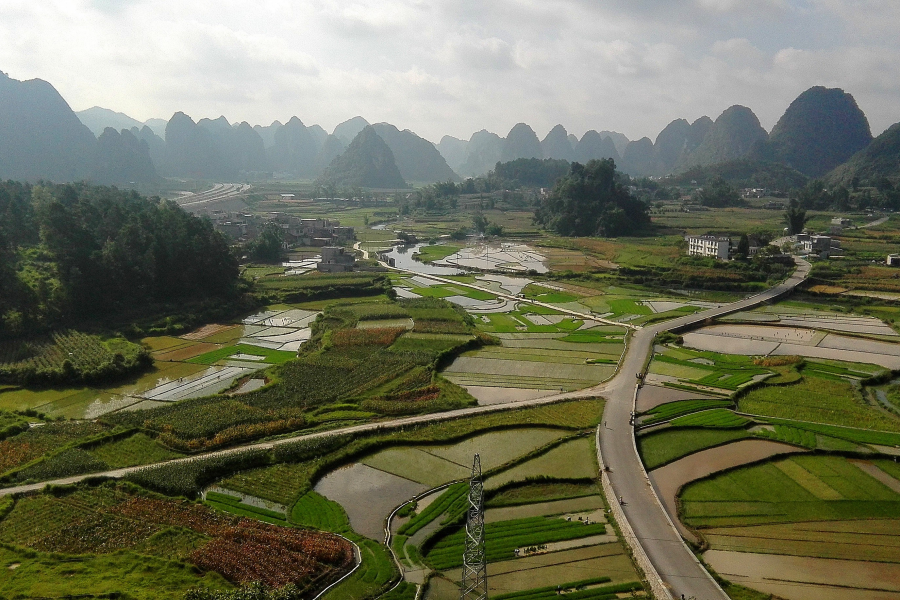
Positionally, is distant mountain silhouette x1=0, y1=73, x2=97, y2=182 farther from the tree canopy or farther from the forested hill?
the tree canopy

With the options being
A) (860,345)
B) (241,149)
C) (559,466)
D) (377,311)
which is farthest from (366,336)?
(241,149)

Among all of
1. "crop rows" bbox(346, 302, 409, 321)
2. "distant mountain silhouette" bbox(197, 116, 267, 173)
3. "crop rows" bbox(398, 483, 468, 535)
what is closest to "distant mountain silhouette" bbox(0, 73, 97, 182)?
"distant mountain silhouette" bbox(197, 116, 267, 173)

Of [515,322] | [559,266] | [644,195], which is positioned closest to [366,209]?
[644,195]

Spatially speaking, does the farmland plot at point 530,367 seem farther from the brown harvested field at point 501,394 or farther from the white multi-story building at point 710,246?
the white multi-story building at point 710,246

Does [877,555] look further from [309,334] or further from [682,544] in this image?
[309,334]

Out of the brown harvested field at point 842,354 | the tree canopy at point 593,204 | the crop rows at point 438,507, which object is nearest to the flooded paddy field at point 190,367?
the crop rows at point 438,507

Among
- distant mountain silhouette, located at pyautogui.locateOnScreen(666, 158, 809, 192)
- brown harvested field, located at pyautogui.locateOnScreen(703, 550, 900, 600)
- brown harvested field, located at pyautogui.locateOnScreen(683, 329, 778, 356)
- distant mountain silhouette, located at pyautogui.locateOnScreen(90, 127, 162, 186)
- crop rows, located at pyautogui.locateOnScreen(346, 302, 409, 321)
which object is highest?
distant mountain silhouette, located at pyautogui.locateOnScreen(90, 127, 162, 186)
